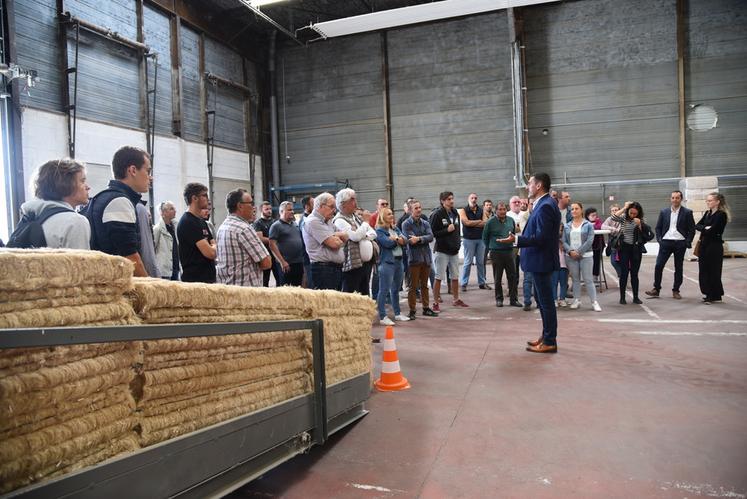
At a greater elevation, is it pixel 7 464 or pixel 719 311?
pixel 7 464

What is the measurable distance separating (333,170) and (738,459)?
50.7 feet

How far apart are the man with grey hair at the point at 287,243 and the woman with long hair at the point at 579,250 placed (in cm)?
364

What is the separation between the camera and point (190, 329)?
173 centimetres

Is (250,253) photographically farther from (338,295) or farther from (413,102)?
(413,102)

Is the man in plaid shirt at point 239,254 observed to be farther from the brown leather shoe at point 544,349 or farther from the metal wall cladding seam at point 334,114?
the metal wall cladding seam at point 334,114

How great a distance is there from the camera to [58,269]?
1.41m

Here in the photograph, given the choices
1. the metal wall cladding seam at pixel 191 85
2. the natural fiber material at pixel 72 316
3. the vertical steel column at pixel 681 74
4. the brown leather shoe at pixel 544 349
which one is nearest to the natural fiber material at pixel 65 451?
the natural fiber material at pixel 72 316

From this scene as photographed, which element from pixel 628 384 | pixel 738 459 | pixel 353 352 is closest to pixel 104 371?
pixel 353 352

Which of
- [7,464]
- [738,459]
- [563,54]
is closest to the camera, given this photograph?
[7,464]

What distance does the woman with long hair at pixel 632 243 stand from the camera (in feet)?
23.9

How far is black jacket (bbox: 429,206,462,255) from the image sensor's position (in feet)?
23.9

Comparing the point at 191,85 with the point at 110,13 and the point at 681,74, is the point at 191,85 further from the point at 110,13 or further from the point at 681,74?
the point at 681,74

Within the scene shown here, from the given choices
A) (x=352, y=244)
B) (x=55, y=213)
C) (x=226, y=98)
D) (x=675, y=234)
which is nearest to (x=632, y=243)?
(x=675, y=234)

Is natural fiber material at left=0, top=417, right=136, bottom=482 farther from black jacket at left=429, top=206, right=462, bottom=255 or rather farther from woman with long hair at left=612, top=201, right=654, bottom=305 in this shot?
woman with long hair at left=612, top=201, right=654, bottom=305
